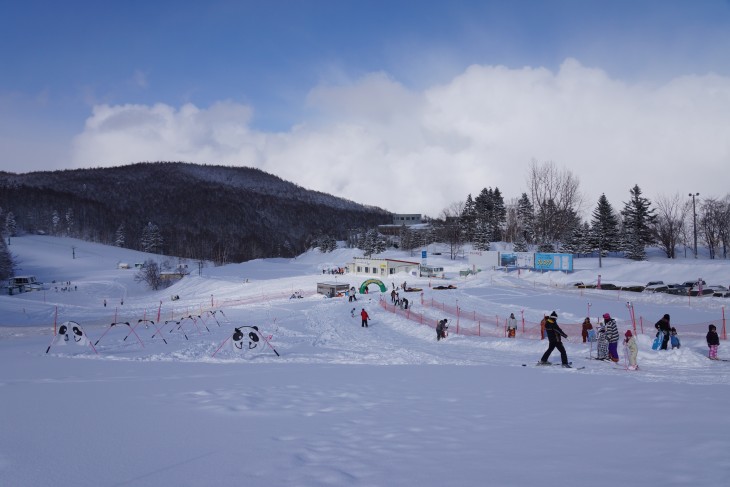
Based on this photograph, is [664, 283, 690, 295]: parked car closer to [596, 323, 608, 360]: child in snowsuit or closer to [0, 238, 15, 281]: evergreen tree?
[596, 323, 608, 360]: child in snowsuit

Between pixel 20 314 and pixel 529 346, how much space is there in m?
48.3

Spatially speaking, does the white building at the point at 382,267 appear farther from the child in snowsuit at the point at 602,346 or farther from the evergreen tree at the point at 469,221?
the child in snowsuit at the point at 602,346

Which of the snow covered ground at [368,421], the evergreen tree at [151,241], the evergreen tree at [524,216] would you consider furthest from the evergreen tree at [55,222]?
the snow covered ground at [368,421]

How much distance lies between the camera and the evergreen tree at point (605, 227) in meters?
72.4

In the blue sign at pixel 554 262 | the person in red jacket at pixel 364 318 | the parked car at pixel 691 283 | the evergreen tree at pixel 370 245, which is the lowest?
the person in red jacket at pixel 364 318

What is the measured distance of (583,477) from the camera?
3850 millimetres

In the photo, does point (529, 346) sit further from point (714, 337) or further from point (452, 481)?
point (452, 481)

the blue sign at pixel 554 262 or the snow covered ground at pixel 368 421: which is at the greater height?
the blue sign at pixel 554 262

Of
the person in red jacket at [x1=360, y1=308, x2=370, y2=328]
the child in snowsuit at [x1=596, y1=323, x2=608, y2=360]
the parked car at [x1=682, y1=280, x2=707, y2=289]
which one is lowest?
the person in red jacket at [x1=360, y1=308, x2=370, y2=328]

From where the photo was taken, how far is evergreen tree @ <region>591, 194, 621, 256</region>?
238 ft

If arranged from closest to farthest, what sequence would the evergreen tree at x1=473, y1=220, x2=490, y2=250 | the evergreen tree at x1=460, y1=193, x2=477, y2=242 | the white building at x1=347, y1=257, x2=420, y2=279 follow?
the white building at x1=347, y1=257, x2=420, y2=279, the evergreen tree at x1=473, y1=220, x2=490, y2=250, the evergreen tree at x1=460, y1=193, x2=477, y2=242

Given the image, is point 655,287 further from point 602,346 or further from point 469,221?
point 469,221

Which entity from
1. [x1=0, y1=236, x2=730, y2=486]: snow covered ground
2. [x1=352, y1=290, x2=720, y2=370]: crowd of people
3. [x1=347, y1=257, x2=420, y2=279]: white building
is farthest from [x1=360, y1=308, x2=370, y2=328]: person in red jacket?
[x1=347, y1=257, x2=420, y2=279]: white building

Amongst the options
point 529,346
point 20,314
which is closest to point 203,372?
point 529,346
